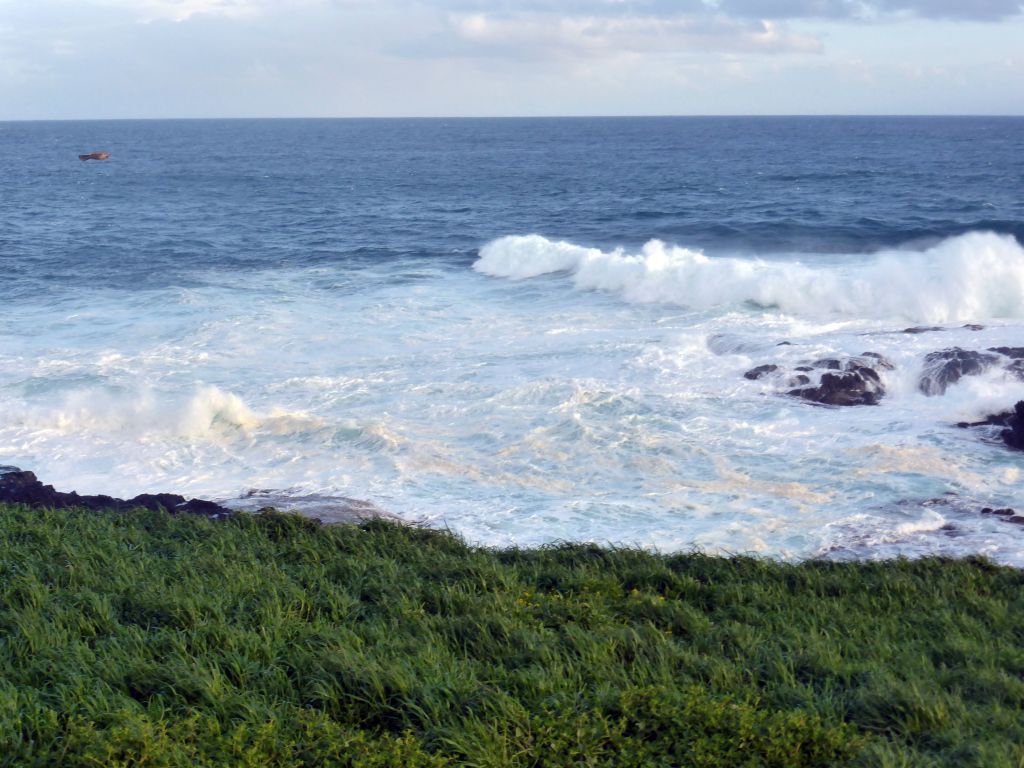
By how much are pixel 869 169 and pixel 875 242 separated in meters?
32.8

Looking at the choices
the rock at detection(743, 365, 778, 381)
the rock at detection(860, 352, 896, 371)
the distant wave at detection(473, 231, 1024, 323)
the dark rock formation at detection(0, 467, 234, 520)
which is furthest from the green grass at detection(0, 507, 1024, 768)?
the distant wave at detection(473, 231, 1024, 323)

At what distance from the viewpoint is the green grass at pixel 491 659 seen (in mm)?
4914

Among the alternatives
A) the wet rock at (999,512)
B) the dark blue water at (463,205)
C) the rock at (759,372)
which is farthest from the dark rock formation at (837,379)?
the dark blue water at (463,205)

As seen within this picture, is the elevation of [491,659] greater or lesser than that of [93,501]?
greater

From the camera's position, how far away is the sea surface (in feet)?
42.0

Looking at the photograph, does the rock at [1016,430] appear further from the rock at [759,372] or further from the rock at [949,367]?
the rock at [759,372]

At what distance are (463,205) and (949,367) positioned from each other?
36016 mm

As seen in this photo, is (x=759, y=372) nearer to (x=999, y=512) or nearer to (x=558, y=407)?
(x=558, y=407)

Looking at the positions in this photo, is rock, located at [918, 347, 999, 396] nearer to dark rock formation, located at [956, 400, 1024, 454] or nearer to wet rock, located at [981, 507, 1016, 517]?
dark rock formation, located at [956, 400, 1024, 454]

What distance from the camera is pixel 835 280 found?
89.5 ft

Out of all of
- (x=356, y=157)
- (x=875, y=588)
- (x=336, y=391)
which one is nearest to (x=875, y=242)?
(x=336, y=391)

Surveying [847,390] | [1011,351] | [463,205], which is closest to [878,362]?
[847,390]

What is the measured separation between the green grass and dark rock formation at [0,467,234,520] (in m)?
2.58

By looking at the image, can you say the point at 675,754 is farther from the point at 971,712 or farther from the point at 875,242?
the point at 875,242
